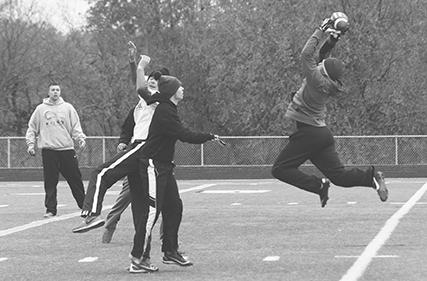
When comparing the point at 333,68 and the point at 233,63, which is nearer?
the point at 333,68

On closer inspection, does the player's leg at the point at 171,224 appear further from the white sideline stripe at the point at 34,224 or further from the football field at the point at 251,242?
the white sideline stripe at the point at 34,224

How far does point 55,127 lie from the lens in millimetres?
16047

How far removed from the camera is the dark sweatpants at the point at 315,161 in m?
11.0

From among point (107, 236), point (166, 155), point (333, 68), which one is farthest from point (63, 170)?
point (166, 155)

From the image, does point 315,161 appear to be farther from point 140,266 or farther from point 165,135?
point 140,266

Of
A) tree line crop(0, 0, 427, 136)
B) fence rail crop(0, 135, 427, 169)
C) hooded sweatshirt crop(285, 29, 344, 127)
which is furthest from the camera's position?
tree line crop(0, 0, 427, 136)

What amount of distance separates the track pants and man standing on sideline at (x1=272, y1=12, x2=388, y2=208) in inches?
67.8

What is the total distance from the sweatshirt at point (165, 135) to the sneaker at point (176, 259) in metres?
0.83

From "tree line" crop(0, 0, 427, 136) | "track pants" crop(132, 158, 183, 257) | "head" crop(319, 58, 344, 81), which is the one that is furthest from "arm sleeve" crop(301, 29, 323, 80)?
"tree line" crop(0, 0, 427, 136)

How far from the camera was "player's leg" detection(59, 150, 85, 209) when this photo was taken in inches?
631

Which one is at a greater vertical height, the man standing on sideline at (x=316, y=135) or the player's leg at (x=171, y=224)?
the man standing on sideline at (x=316, y=135)

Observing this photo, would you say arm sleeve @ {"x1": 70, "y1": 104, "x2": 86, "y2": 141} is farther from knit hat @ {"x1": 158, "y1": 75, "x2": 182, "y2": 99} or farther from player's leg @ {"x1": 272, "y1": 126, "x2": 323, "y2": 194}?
knit hat @ {"x1": 158, "y1": 75, "x2": 182, "y2": 99}

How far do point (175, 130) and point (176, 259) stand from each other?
3.74 feet

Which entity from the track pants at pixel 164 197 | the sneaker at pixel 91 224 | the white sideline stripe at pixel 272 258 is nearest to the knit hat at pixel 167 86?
the track pants at pixel 164 197
